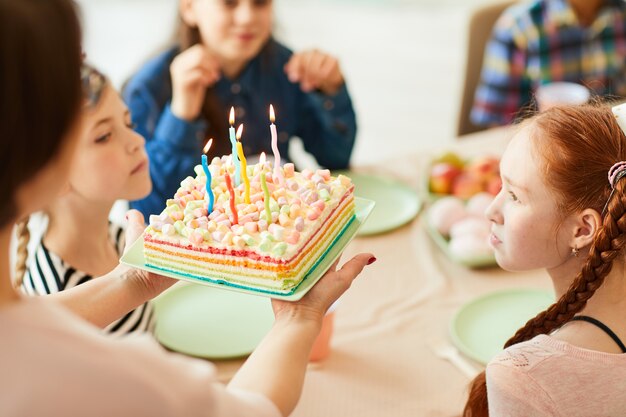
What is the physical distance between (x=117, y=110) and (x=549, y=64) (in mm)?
1947

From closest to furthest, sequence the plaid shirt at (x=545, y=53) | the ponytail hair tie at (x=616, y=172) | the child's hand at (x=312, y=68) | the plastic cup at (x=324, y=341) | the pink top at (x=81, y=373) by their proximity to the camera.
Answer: the pink top at (x=81, y=373), the ponytail hair tie at (x=616, y=172), the plastic cup at (x=324, y=341), the child's hand at (x=312, y=68), the plaid shirt at (x=545, y=53)

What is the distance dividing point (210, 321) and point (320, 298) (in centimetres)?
55

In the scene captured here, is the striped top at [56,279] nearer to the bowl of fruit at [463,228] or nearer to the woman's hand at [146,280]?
the woman's hand at [146,280]

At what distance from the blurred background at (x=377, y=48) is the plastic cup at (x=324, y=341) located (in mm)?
3034

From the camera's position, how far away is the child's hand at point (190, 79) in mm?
2156

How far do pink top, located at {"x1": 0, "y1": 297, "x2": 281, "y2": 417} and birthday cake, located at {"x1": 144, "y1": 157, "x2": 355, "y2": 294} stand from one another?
15.7 inches

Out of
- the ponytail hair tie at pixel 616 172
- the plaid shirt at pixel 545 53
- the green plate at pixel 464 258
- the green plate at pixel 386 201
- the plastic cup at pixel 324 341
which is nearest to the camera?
the ponytail hair tie at pixel 616 172

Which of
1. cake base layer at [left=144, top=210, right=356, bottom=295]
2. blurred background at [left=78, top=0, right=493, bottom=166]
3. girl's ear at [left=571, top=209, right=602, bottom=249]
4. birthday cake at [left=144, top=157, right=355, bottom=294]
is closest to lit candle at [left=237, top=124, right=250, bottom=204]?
birthday cake at [left=144, top=157, right=355, bottom=294]

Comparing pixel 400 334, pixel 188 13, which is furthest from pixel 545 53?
pixel 400 334

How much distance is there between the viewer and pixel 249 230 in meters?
1.33

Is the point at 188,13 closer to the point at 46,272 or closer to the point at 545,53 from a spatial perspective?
the point at 46,272

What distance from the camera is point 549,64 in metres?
2.99

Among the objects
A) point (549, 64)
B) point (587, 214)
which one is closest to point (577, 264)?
point (587, 214)

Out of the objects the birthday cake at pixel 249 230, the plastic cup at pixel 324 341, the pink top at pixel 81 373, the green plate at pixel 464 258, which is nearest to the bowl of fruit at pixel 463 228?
the green plate at pixel 464 258
